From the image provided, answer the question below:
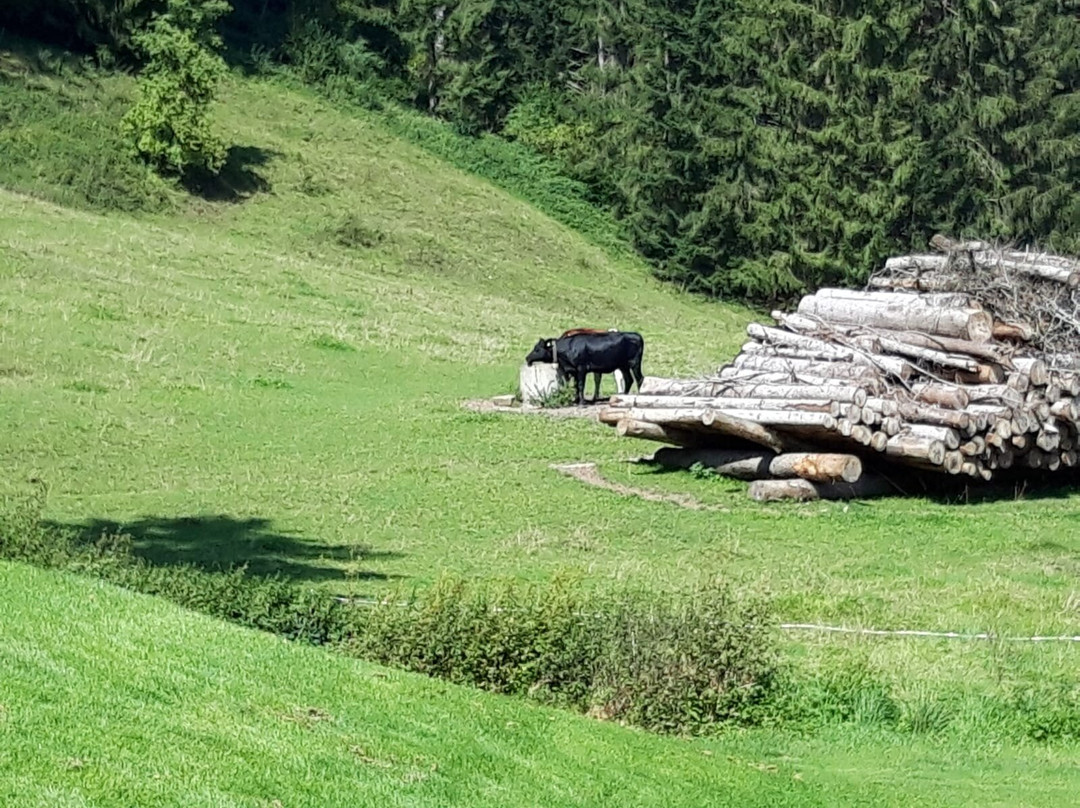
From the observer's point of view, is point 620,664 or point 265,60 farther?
point 265,60

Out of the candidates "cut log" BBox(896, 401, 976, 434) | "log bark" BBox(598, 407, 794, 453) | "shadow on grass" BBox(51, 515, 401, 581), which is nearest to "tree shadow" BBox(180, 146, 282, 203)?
"log bark" BBox(598, 407, 794, 453)

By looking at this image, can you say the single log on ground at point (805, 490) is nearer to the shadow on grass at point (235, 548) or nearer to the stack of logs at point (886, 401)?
the stack of logs at point (886, 401)

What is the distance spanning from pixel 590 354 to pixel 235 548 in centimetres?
1315

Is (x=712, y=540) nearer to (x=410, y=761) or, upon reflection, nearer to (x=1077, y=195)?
(x=410, y=761)

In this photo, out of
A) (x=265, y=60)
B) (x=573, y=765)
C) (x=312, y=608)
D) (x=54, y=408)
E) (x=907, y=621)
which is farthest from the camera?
(x=265, y=60)

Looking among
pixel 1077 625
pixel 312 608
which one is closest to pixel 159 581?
pixel 312 608

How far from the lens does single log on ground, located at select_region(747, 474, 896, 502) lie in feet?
79.6

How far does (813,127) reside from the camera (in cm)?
6372

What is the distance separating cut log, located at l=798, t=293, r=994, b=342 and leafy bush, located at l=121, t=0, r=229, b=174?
103 ft

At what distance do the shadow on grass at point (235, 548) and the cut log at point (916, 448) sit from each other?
742 cm

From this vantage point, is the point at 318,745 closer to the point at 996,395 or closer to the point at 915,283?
the point at 996,395

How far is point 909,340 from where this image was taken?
86.8ft

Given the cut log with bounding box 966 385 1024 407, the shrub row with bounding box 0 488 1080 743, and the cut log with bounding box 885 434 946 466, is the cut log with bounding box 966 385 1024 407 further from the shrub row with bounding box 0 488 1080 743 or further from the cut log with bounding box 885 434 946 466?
the shrub row with bounding box 0 488 1080 743

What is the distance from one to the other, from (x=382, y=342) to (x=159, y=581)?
84.6 ft
